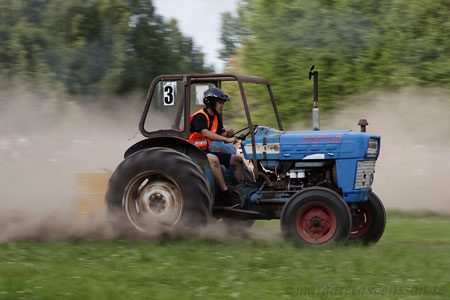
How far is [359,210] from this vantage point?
30.5 feet

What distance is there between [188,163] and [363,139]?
85.0 inches

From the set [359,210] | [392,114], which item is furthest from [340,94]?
[359,210]

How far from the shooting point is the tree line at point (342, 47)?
1636 centimetres

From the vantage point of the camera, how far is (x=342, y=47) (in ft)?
58.5

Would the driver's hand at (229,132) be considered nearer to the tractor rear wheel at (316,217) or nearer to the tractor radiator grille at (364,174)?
the tractor rear wheel at (316,217)

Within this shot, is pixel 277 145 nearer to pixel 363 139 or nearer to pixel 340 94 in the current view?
pixel 363 139

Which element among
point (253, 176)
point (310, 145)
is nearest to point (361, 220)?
point (310, 145)

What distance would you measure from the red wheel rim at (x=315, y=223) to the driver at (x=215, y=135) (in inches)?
40.0

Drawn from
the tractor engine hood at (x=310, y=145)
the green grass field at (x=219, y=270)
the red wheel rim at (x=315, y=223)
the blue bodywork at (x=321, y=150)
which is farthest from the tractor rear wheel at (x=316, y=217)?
the tractor engine hood at (x=310, y=145)

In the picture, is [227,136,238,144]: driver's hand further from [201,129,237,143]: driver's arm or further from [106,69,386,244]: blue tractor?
[106,69,386,244]: blue tractor

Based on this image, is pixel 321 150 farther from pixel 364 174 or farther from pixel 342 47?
pixel 342 47

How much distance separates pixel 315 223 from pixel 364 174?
0.98 metres

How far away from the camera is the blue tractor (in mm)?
8328

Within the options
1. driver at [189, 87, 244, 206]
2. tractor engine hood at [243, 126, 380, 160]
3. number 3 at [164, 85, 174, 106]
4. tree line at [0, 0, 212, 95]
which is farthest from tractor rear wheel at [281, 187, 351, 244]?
tree line at [0, 0, 212, 95]
